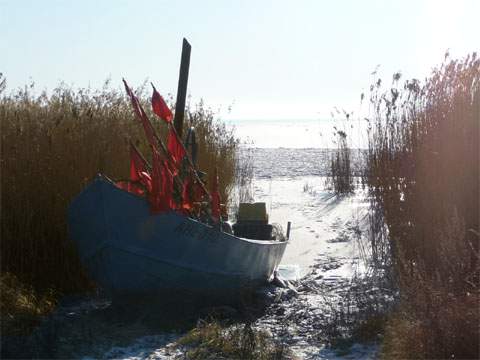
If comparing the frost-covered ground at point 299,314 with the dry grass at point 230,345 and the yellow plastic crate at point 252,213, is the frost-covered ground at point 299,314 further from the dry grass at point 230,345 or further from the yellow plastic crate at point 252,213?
the yellow plastic crate at point 252,213

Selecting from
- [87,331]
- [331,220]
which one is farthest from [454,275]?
[331,220]

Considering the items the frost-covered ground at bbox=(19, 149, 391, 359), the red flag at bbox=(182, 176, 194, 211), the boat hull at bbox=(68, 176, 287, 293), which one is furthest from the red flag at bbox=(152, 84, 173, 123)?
the frost-covered ground at bbox=(19, 149, 391, 359)

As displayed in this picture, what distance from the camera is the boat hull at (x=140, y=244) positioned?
6.41m

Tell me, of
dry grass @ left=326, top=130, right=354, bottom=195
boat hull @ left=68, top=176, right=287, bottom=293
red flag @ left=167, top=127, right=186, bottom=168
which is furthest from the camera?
dry grass @ left=326, top=130, right=354, bottom=195

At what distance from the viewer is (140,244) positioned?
21.5 feet

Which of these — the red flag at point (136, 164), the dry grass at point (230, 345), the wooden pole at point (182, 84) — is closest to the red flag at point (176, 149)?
the red flag at point (136, 164)

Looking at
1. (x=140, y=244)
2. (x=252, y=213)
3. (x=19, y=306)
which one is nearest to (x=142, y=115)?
(x=140, y=244)

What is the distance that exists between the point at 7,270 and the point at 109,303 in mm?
967

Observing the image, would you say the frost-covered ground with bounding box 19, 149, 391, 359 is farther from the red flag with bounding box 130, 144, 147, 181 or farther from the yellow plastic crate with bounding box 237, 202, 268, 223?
the red flag with bounding box 130, 144, 147, 181

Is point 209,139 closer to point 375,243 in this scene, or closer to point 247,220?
point 247,220

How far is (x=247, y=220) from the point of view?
9391 millimetres

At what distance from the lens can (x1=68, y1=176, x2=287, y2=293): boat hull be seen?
21.0 feet

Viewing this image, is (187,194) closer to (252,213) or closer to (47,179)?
(47,179)

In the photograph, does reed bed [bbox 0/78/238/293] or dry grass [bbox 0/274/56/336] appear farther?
reed bed [bbox 0/78/238/293]
